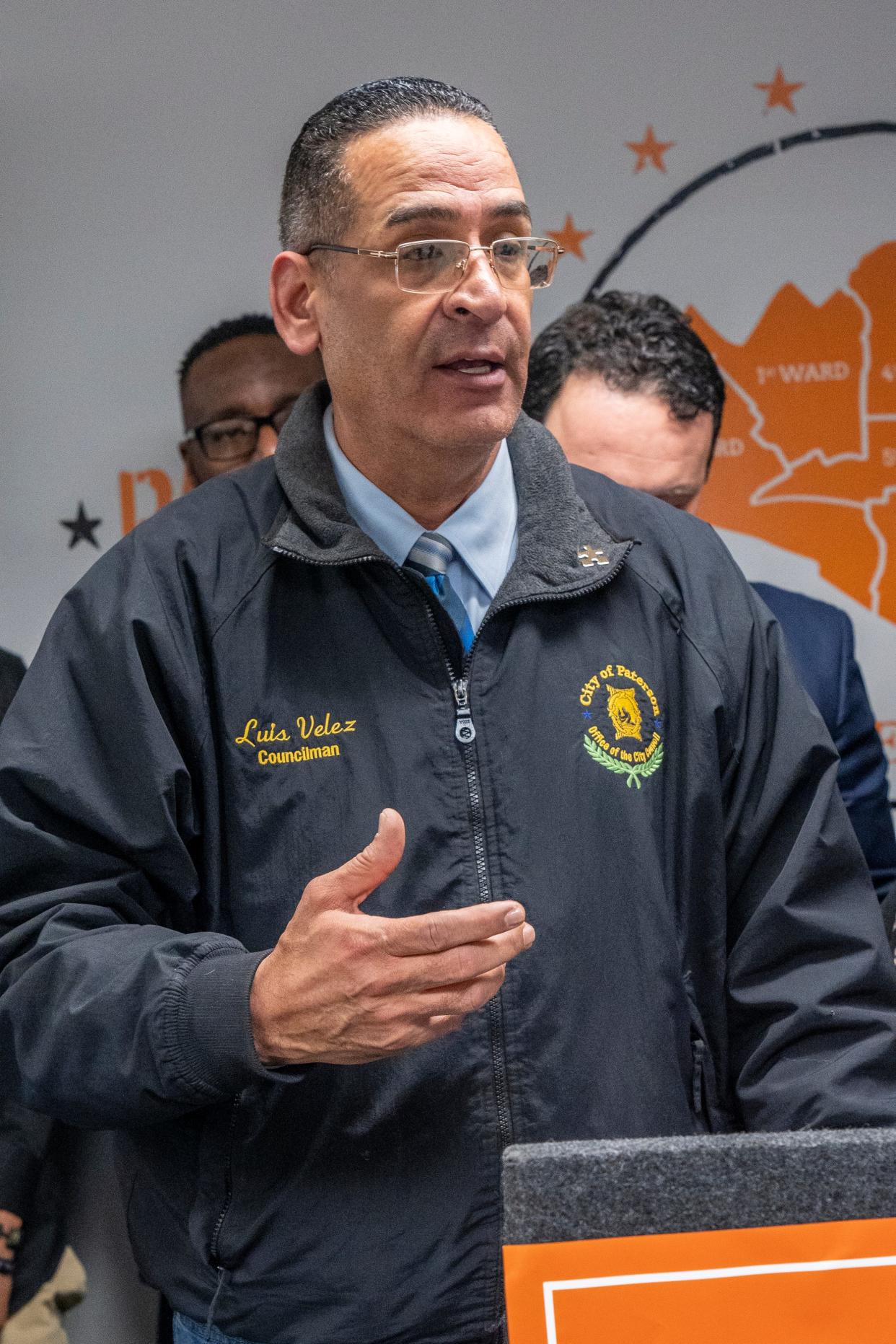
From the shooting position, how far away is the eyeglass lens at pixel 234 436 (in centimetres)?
209

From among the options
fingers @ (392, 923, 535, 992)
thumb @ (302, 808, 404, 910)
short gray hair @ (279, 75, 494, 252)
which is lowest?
fingers @ (392, 923, 535, 992)

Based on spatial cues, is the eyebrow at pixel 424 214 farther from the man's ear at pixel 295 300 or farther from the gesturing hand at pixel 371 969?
the gesturing hand at pixel 371 969

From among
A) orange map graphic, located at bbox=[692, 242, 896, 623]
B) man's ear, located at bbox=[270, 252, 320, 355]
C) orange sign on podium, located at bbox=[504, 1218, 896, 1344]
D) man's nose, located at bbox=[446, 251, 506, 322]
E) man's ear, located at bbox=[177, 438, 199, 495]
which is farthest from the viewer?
orange map graphic, located at bbox=[692, 242, 896, 623]

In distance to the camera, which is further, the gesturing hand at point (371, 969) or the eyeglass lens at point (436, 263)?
the eyeglass lens at point (436, 263)

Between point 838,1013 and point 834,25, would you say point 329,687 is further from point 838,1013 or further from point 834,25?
point 834,25

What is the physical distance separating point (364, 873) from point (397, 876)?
0.21 meters

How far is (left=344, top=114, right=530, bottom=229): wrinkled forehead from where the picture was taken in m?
1.21

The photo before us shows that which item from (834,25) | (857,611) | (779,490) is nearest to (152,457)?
(779,490)

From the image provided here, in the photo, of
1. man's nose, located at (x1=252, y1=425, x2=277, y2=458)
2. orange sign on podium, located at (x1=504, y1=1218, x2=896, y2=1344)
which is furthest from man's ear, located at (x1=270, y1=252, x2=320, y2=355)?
orange sign on podium, located at (x1=504, y1=1218, x2=896, y2=1344)

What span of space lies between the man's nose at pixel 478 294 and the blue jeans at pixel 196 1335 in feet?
2.84

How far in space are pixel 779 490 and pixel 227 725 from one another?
1396 millimetres

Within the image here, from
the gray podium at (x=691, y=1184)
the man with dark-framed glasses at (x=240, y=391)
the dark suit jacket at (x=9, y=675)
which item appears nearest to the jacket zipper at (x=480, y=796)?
the gray podium at (x=691, y=1184)

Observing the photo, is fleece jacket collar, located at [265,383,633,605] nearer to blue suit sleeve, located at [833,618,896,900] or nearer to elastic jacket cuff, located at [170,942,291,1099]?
elastic jacket cuff, located at [170,942,291,1099]

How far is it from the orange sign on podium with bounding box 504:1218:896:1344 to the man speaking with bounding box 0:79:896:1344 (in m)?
0.32
